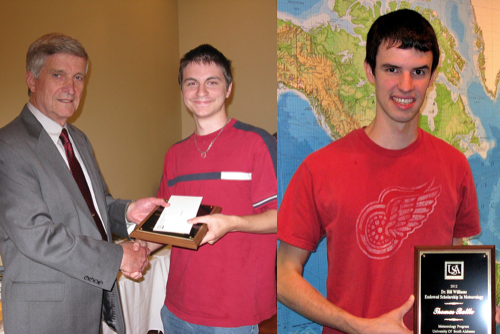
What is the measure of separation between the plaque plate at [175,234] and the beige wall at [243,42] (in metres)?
1.16

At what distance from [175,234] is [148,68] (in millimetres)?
1615

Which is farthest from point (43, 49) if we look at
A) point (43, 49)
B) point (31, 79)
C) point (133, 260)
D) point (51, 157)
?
point (133, 260)

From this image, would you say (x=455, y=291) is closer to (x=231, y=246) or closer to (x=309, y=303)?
(x=309, y=303)

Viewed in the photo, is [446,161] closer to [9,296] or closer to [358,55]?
[358,55]

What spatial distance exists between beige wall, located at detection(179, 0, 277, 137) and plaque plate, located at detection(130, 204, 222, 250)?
1158 mm

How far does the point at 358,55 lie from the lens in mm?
833

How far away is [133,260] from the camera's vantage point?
137 centimetres

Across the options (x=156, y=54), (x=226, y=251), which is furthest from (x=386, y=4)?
(x=156, y=54)

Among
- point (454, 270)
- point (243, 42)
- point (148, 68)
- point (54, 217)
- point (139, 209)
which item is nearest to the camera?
point (454, 270)

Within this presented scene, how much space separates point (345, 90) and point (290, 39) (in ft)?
0.62

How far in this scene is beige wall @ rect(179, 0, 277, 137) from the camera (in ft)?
7.06

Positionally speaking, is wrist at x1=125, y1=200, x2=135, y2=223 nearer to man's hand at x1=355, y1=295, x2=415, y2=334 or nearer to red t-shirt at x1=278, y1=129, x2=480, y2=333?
red t-shirt at x1=278, y1=129, x2=480, y2=333

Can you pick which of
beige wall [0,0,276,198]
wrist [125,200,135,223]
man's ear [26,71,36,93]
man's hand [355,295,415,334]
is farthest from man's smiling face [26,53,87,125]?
man's hand [355,295,415,334]

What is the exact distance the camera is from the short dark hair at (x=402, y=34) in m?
0.79
